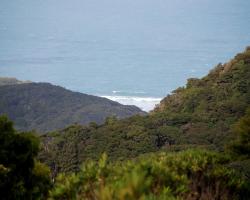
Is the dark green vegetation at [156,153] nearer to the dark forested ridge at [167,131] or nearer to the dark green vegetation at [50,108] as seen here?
the dark forested ridge at [167,131]

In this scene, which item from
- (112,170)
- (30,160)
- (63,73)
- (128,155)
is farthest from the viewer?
(63,73)

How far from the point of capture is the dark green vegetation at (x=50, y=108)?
72312 millimetres

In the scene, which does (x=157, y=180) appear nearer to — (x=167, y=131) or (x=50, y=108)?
(x=167, y=131)

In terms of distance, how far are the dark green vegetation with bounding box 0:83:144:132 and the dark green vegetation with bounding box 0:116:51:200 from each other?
175ft

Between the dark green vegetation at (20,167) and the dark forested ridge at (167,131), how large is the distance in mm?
12030

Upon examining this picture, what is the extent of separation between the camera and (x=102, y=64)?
135 metres

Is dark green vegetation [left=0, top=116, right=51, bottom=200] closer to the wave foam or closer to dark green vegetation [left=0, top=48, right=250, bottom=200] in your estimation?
dark green vegetation [left=0, top=48, right=250, bottom=200]

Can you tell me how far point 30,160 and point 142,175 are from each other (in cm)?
1039

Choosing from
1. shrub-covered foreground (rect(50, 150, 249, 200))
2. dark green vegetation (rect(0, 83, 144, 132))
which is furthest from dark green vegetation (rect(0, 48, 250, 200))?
dark green vegetation (rect(0, 83, 144, 132))

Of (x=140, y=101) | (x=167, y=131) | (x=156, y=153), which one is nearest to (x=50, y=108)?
(x=140, y=101)

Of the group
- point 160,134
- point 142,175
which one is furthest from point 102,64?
point 142,175

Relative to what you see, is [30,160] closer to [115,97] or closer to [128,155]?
[128,155]

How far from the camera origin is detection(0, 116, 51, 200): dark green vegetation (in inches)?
554

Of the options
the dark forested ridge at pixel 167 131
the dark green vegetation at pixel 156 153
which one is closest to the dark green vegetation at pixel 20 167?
the dark green vegetation at pixel 156 153
